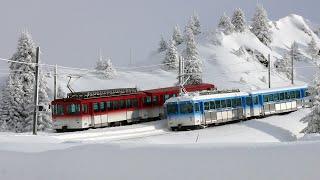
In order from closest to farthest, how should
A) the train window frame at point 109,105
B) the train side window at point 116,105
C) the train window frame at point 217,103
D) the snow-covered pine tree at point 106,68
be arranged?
the train window frame at point 109,105, the train side window at point 116,105, the train window frame at point 217,103, the snow-covered pine tree at point 106,68

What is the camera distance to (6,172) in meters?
11.2

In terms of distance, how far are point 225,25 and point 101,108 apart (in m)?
76.3

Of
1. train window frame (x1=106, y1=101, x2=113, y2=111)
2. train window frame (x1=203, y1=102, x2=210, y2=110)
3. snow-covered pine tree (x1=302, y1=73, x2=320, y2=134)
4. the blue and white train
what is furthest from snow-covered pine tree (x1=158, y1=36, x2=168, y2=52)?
snow-covered pine tree (x1=302, y1=73, x2=320, y2=134)

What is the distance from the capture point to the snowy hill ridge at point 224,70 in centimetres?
8369

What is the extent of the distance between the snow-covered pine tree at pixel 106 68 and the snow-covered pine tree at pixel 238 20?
33791 millimetres

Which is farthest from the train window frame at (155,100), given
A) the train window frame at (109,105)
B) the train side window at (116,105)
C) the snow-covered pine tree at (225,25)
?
the snow-covered pine tree at (225,25)

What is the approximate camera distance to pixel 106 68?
8800cm

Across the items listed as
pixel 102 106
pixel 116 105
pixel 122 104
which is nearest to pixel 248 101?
pixel 122 104

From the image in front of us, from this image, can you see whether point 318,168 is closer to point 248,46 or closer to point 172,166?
point 172,166

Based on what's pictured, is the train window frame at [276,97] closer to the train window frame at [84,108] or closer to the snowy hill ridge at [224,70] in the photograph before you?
the train window frame at [84,108]

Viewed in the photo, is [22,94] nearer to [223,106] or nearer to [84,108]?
[84,108]

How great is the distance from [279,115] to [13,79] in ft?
92.5

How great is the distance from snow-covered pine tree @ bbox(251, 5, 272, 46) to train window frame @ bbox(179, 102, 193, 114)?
82.4 meters

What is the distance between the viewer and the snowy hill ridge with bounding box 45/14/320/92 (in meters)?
83.7
